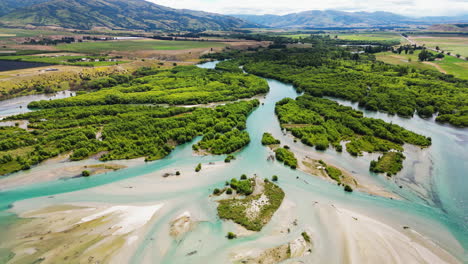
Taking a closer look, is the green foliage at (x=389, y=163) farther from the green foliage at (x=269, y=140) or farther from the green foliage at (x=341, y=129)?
the green foliage at (x=269, y=140)

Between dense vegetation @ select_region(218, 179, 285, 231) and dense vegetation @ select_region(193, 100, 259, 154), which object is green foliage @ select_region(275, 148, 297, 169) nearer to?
dense vegetation @ select_region(218, 179, 285, 231)

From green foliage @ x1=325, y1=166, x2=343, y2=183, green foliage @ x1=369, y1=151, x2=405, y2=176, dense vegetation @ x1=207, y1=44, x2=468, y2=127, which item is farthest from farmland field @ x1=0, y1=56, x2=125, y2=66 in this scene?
green foliage @ x1=369, y1=151, x2=405, y2=176

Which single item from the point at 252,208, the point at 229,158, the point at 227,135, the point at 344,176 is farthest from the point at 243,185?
the point at 344,176

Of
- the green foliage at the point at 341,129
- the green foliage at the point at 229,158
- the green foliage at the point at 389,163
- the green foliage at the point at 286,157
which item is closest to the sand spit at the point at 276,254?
the green foliage at the point at 286,157

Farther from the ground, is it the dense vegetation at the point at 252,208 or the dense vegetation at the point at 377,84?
the dense vegetation at the point at 377,84

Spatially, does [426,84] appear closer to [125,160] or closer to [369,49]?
[369,49]

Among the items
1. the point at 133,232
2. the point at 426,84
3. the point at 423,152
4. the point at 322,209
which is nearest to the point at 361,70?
the point at 426,84

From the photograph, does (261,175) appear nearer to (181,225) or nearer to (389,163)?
(181,225)

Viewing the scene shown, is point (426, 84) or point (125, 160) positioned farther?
point (426, 84)
